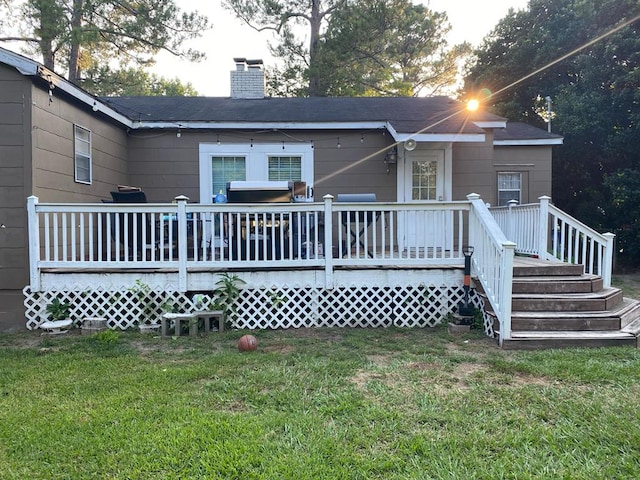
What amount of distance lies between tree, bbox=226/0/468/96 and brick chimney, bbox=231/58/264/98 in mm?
7243

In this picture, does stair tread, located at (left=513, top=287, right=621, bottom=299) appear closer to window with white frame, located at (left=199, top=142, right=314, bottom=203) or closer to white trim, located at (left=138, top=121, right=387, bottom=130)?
white trim, located at (left=138, top=121, right=387, bottom=130)

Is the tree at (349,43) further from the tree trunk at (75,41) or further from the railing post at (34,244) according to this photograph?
the railing post at (34,244)

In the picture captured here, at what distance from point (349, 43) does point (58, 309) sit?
14.5m

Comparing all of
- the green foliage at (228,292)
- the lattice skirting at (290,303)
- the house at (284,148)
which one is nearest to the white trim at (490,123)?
the house at (284,148)

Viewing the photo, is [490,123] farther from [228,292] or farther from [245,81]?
[228,292]

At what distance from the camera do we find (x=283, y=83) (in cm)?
1888

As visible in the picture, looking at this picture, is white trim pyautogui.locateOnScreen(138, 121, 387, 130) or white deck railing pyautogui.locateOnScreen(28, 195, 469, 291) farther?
white trim pyautogui.locateOnScreen(138, 121, 387, 130)

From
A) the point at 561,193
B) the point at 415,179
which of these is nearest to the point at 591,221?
the point at 561,193

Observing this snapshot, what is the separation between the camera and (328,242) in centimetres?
528

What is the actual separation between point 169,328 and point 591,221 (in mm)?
12073

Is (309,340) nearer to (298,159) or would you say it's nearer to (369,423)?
(369,423)

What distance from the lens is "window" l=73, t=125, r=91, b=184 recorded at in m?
6.20

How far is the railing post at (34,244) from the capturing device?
195 inches

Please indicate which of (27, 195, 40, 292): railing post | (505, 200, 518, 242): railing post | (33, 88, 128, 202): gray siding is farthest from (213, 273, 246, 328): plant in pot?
(505, 200, 518, 242): railing post
